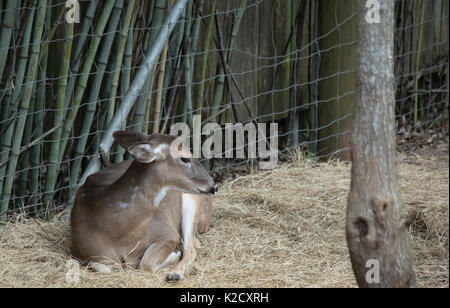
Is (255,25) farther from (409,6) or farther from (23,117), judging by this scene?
(23,117)

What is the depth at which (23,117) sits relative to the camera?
173 inches

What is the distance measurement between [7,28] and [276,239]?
1960 millimetres

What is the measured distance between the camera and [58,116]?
457 cm

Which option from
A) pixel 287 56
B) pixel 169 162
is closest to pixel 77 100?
pixel 169 162

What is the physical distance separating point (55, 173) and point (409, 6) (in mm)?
3565

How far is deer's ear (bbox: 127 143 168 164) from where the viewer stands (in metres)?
3.76

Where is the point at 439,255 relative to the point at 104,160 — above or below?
below

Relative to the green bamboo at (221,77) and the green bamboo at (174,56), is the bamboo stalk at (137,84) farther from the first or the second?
the green bamboo at (221,77)

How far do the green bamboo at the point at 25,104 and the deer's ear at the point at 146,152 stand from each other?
1.00 meters

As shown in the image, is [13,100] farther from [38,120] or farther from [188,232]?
→ [188,232]
